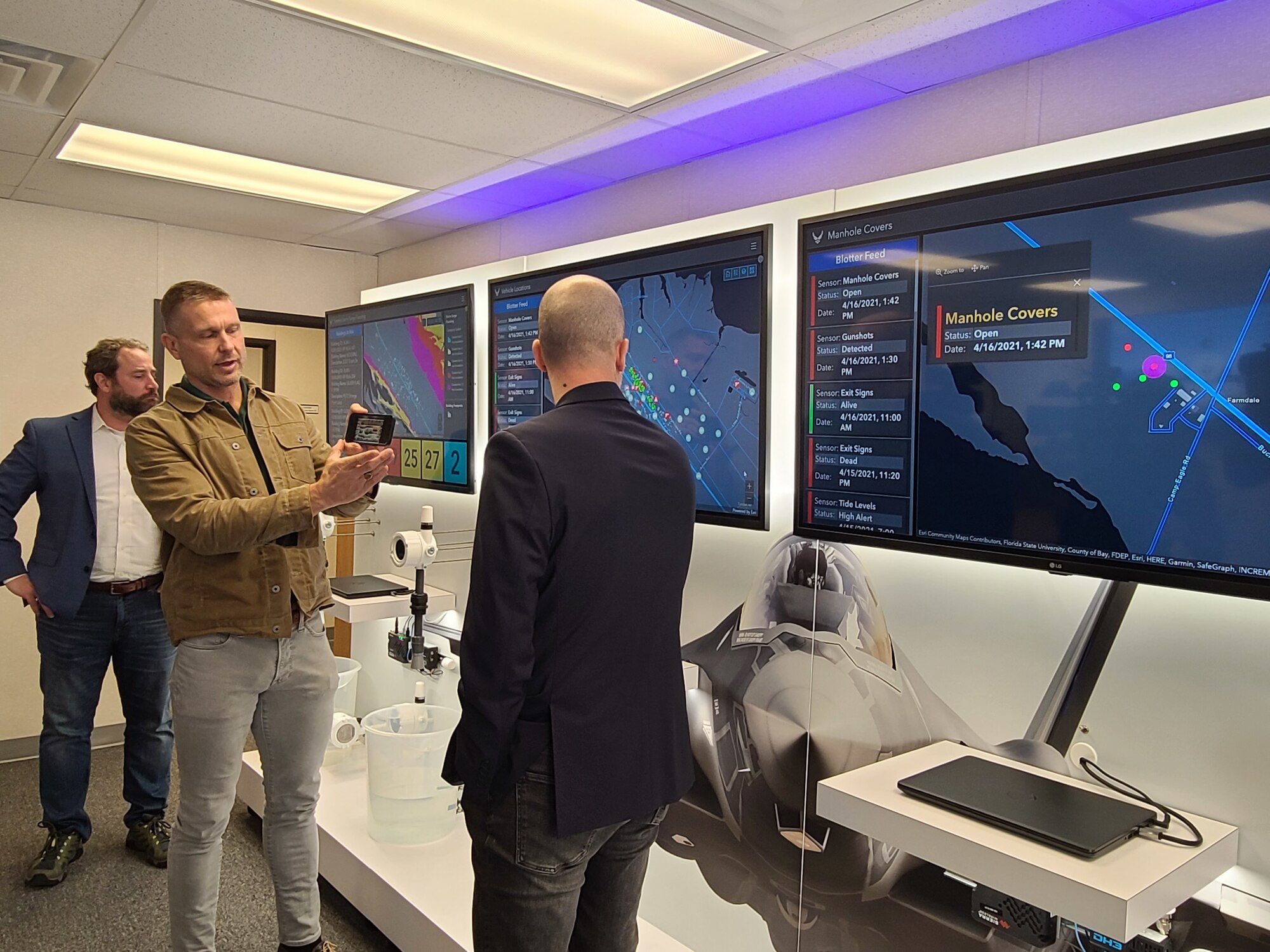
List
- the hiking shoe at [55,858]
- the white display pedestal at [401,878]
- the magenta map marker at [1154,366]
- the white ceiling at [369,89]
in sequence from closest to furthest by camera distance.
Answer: the magenta map marker at [1154,366] < the white ceiling at [369,89] < the white display pedestal at [401,878] < the hiking shoe at [55,858]

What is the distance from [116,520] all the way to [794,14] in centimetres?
264

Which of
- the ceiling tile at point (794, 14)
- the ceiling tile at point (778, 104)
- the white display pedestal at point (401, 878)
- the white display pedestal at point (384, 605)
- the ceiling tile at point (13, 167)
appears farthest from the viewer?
the white display pedestal at point (384, 605)

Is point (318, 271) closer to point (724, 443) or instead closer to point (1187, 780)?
point (724, 443)

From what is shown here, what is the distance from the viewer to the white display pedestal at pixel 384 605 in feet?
11.1

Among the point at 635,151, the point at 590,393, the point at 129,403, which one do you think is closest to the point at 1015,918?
the point at 590,393

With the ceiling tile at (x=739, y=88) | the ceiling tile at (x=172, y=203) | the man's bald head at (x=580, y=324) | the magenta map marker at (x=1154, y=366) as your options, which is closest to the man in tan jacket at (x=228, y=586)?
the man's bald head at (x=580, y=324)

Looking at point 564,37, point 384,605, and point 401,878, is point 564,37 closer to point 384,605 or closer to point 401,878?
point 384,605

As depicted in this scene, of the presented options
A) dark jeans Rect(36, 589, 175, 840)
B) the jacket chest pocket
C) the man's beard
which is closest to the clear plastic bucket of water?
dark jeans Rect(36, 589, 175, 840)

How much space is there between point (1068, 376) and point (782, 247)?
0.83m

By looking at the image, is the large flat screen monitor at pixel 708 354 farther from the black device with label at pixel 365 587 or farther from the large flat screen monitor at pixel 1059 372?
the black device with label at pixel 365 587

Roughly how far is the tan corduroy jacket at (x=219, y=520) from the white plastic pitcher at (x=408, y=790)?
0.97 m

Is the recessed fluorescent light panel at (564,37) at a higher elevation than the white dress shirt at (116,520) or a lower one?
higher

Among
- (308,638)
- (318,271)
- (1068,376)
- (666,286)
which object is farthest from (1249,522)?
(318,271)

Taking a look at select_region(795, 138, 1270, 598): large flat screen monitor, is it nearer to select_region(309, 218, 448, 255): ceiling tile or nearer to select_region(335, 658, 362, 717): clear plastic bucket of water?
select_region(309, 218, 448, 255): ceiling tile
